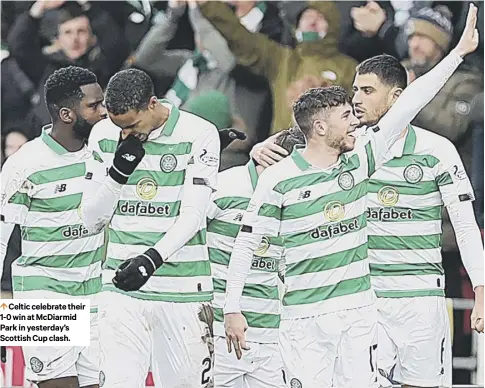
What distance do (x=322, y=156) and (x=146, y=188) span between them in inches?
25.4

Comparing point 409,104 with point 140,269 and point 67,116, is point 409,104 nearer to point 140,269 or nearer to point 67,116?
point 140,269

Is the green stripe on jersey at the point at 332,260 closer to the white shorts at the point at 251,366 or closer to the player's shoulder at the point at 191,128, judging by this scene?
the white shorts at the point at 251,366

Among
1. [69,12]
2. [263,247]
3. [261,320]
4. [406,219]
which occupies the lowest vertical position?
[261,320]

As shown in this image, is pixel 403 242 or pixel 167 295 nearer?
pixel 167 295

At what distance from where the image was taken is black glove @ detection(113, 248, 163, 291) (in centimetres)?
402

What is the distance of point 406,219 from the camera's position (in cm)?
446

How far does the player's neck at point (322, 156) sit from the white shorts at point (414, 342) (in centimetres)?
62

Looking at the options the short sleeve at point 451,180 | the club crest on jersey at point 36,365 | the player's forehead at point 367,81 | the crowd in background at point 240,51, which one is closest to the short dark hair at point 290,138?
the crowd in background at point 240,51

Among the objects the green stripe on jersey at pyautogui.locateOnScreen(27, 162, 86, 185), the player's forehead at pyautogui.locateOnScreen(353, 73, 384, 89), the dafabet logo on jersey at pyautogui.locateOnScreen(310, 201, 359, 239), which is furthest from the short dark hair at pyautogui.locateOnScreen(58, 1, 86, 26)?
the dafabet logo on jersey at pyautogui.locateOnScreen(310, 201, 359, 239)

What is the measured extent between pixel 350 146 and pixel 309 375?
81 cm

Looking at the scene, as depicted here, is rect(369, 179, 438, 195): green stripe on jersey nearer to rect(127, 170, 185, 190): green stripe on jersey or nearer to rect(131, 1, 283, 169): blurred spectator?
rect(131, 1, 283, 169): blurred spectator

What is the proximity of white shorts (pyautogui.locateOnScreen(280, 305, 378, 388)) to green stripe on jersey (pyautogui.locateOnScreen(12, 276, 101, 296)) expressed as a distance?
0.84 metres

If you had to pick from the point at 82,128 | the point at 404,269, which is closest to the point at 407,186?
the point at 404,269

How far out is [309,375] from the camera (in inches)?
160
